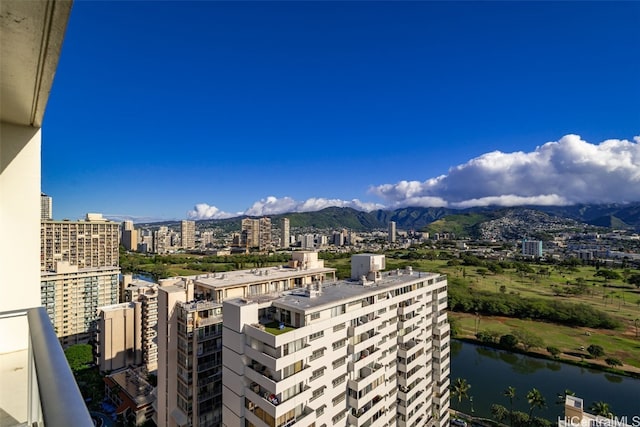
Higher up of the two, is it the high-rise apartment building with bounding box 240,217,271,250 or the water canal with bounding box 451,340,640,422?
the high-rise apartment building with bounding box 240,217,271,250

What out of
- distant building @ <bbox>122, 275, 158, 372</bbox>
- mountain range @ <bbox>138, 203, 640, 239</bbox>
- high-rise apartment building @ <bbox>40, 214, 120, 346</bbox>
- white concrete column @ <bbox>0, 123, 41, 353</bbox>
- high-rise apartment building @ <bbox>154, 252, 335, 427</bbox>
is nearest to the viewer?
white concrete column @ <bbox>0, 123, 41, 353</bbox>

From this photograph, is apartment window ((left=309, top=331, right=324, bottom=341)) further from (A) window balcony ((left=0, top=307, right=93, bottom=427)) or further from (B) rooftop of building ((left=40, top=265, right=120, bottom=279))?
(B) rooftop of building ((left=40, top=265, right=120, bottom=279))

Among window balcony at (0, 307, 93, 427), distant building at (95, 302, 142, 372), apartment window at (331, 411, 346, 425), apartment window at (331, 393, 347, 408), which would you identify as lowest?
distant building at (95, 302, 142, 372)

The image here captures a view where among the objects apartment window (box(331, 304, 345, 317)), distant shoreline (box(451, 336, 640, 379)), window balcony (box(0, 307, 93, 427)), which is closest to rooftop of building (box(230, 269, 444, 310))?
apartment window (box(331, 304, 345, 317))

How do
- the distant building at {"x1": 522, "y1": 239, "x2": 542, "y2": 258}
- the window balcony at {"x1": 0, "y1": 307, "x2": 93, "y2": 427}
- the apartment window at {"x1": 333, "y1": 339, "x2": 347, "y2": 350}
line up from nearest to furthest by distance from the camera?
the window balcony at {"x1": 0, "y1": 307, "x2": 93, "y2": 427}, the apartment window at {"x1": 333, "y1": 339, "x2": 347, "y2": 350}, the distant building at {"x1": 522, "y1": 239, "x2": 542, "y2": 258}

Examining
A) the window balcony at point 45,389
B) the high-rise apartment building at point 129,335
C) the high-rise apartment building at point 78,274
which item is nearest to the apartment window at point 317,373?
the window balcony at point 45,389
